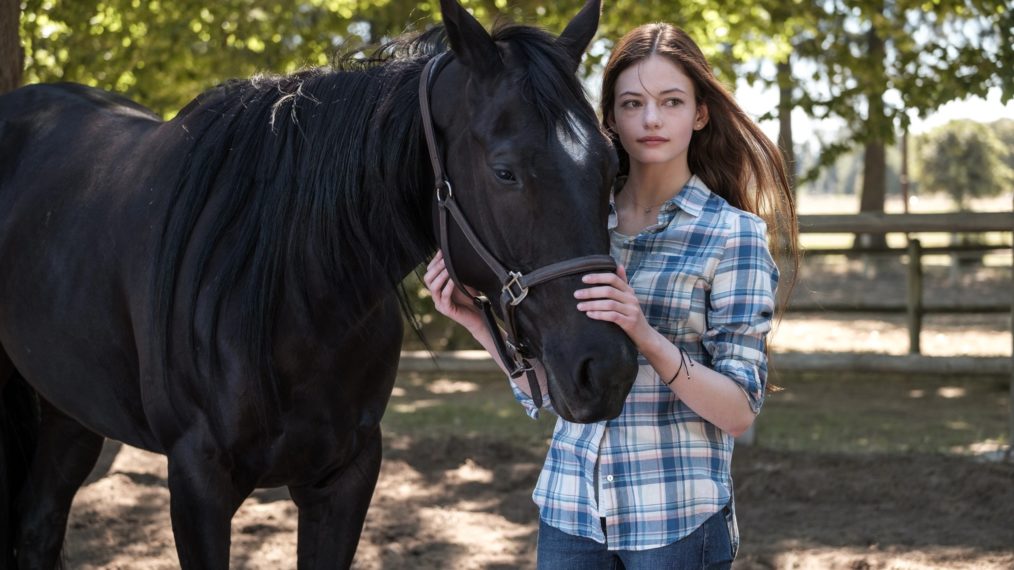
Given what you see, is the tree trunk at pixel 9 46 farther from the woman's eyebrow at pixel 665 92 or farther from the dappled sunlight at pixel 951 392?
the dappled sunlight at pixel 951 392

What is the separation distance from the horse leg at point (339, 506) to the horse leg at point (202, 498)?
0.81ft

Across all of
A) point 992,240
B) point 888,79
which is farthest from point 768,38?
point 992,240

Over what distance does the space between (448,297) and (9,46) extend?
3.17 m

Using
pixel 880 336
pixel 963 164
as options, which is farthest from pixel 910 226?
pixel 963 164

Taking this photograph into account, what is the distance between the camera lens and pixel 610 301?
1.81 m

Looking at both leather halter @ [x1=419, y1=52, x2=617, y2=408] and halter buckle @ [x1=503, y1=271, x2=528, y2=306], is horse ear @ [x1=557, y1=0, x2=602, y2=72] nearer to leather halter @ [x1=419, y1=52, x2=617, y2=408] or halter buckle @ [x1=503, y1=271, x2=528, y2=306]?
leather halter @ [x1=419, y1=52, x2=617, y2=408]

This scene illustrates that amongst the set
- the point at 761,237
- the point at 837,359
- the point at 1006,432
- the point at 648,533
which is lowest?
the point at 1006,432

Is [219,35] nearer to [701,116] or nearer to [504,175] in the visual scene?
[701,116]

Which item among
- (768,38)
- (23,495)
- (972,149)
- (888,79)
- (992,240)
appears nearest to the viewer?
(23,495)

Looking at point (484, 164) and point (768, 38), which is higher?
point (768, 38)

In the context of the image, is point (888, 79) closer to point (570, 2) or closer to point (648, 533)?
point (570, 2)

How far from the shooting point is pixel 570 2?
274 inches

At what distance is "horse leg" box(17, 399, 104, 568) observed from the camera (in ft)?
11.3

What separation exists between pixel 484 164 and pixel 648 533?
83cm
